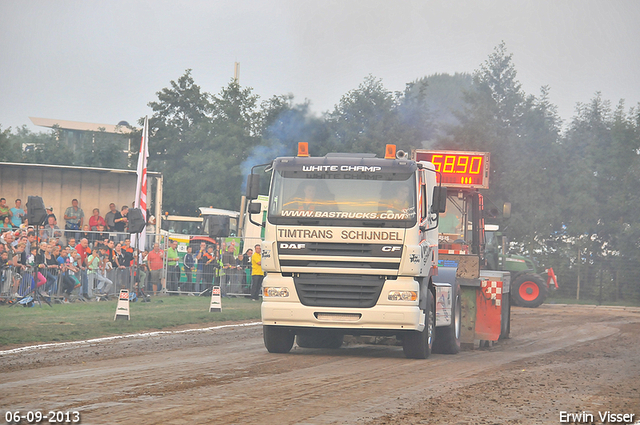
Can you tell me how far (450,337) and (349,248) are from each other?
2.94 metres

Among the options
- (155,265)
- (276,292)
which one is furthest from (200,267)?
(276,292)

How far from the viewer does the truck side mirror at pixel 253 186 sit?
1263 cm

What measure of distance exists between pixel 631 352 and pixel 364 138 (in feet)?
112

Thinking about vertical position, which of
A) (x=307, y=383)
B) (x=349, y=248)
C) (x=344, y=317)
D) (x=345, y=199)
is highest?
(x=345, y=199)

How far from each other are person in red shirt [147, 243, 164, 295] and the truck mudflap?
1399cm

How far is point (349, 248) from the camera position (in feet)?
40.3

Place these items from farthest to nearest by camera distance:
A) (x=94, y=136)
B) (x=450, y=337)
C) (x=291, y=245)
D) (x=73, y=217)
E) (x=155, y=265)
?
1. (x=94, y=136)
2. (x=155, y=265)
3. (x=73, y=217)
4. (x=450, y=337)
5. (x=291, y=245)

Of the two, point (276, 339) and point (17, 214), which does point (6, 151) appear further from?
point (276, 339)

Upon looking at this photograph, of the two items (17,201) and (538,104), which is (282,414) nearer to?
(17,201)

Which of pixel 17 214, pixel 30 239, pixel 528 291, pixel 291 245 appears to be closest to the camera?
pixel 291 245

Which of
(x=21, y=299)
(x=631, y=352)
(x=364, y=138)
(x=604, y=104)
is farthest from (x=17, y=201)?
(x=604, y=104)

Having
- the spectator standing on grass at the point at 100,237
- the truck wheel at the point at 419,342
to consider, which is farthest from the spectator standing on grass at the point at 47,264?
the truck wheel at the point at 419,342

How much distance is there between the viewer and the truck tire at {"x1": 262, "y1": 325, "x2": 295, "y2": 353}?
12984 mm

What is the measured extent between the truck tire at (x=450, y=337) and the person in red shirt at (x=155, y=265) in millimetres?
14214
